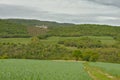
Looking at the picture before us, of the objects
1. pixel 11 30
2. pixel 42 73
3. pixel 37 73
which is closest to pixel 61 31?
pixel 11 30

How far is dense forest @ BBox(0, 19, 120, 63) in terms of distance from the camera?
11270 cm

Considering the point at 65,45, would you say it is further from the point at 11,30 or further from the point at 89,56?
the point at 11,30

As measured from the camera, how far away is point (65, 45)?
132 m

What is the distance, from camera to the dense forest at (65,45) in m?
113

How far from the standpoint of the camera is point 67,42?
440 feet

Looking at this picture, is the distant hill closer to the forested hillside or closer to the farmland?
the forested hillside

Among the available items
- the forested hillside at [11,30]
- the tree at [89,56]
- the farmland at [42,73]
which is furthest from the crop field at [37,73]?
the forested hillside at [11,30]

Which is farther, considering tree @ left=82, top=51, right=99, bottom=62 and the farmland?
tree @ left=82, top=51, right=99, bottom=62

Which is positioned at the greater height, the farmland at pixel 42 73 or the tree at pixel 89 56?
the farmland at pixel 42 73

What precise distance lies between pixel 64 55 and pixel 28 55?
42.4 ft

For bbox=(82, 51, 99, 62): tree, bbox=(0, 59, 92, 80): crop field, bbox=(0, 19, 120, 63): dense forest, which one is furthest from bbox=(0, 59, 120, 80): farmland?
bbox=(0, 19, 120, 63): dense forest

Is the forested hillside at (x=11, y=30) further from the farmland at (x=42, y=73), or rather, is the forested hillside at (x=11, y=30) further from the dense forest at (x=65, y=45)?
the farmland at (x=42, y=73)

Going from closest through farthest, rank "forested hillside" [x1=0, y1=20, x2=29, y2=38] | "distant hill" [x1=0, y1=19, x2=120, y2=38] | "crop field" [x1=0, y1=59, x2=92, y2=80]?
1. "crop field" [x1=0, y1=59, x2=92, y2=80]
2. "forested hillside" [x1=0, y1=20, x2=29, y2=38]
3. "distant hill" [x1=0, y1=19, x2=120, y2=38]

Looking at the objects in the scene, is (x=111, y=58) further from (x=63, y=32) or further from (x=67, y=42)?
(x=63, y=32)
